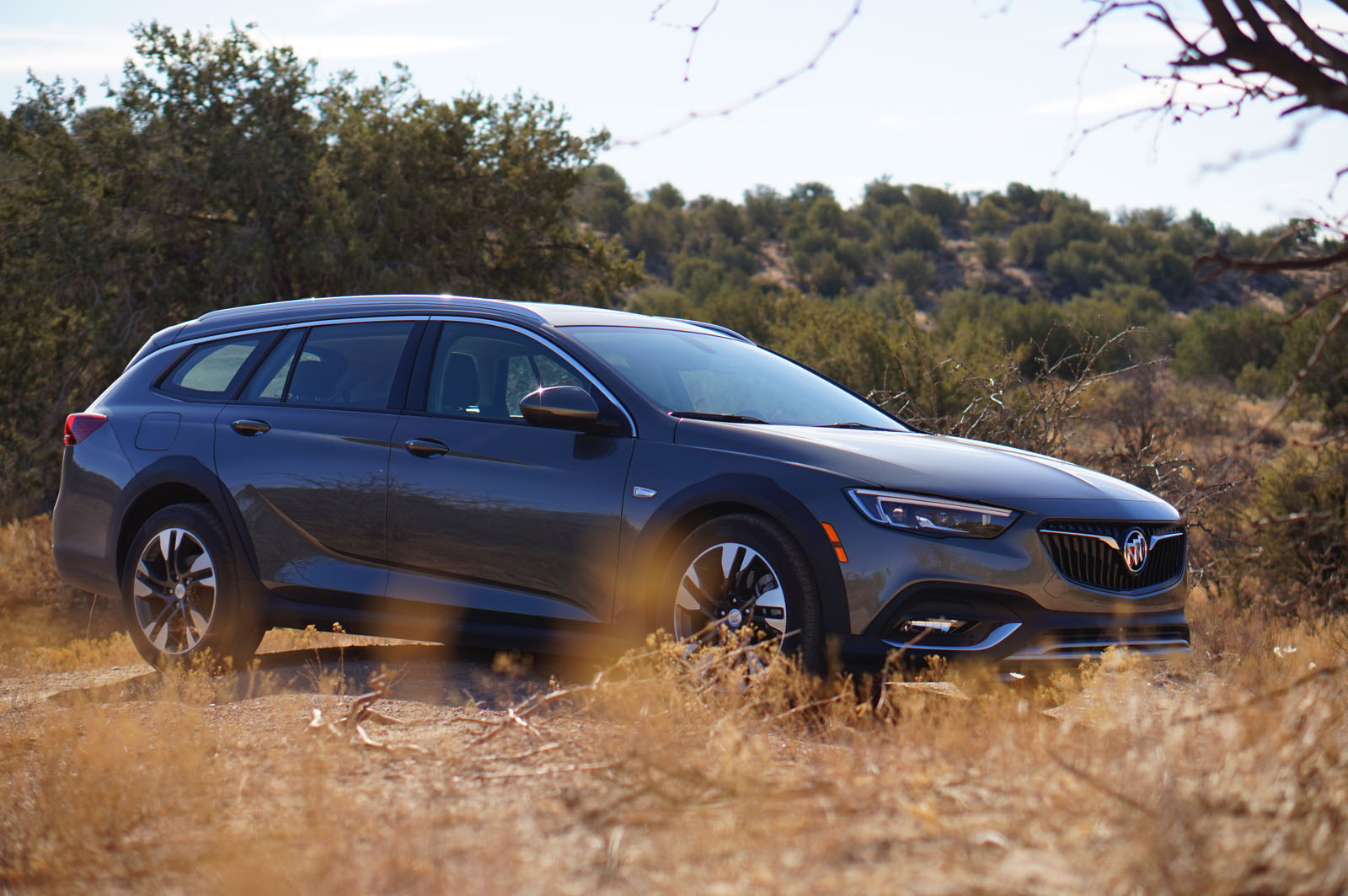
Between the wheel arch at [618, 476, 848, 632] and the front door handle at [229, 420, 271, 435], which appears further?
the front door handle at [229, 420, 271, 435]

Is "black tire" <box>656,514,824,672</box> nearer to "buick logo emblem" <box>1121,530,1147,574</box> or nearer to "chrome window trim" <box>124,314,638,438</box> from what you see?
"chrome window trim" <box>124,314,638,438</box>

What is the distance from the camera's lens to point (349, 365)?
652cm

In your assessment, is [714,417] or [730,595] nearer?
[730,595]

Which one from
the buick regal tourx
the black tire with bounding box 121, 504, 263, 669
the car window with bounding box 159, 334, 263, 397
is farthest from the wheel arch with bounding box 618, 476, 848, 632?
the car window with bounding box 159, 334, 263, 397

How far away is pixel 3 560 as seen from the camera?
18.0 m

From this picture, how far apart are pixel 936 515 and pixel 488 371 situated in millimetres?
2309

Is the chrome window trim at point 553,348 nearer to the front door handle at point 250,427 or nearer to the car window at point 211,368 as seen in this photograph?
the front door handle at point 250,427

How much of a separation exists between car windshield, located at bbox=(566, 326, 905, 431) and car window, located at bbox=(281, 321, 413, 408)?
3.30 ft

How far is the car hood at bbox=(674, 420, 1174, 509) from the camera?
4.89 metres

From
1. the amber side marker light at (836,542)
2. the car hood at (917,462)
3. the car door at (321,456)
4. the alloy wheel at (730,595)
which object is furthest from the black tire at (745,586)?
the car door at (321,456)

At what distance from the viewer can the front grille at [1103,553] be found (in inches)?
192

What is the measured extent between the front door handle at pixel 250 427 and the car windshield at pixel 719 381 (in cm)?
175

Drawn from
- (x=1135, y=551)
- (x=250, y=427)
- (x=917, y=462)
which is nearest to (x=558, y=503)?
(x=917, y=462)

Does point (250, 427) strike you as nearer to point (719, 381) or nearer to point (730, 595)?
point (719, 381)
